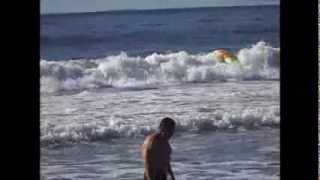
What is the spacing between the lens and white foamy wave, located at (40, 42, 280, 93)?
4.38 metres

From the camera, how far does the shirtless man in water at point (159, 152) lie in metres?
4.36

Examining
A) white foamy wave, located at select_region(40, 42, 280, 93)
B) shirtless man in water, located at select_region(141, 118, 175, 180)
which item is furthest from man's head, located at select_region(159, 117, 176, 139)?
white foamy wave, located at select_region(40, 42, 280, 93)

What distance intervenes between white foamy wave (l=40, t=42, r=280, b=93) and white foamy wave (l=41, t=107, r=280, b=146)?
0.57 feet

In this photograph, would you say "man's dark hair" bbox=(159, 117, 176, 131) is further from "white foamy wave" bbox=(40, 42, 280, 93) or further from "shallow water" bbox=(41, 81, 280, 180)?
"white foamy wave" bbox=(40, 42, 280, 93)

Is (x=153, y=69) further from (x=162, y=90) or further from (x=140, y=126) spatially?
(x=140, y=126)

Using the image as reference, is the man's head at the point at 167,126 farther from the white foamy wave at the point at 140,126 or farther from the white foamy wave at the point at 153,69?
the white foamy wave at the point at 153,69

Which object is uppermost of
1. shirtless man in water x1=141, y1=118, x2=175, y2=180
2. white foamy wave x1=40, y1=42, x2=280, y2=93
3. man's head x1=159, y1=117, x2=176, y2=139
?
white foamy wave x1=40, y1=42, x2=280, y2=93

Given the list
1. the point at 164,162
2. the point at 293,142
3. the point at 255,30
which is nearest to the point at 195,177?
the point at 164,162

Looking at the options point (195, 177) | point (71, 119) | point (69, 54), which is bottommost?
point (195, 177)

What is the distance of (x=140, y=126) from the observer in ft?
14.3

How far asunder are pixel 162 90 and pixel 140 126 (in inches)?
8.0

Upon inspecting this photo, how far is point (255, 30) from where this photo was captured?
440 centimetres

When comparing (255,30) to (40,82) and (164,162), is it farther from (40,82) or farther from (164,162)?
(40,82)
